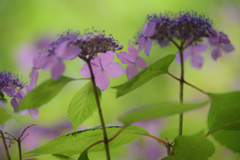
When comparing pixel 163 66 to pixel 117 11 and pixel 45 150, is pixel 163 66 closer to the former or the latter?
pixel 45 150

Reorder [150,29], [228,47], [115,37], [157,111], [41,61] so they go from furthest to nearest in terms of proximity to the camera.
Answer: [115,37] < [228,47] < [150,29] < [41,61] < [157,111]

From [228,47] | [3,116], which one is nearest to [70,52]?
[3,116]

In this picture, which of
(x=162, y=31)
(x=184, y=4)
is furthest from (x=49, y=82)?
(x=184, y=4)

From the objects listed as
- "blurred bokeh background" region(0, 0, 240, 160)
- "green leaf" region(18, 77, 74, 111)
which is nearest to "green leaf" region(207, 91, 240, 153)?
"green leaf" region(18, 77, 74, 111)

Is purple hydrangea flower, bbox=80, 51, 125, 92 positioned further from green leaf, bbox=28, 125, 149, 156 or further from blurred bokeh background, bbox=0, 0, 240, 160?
blurred bokeh background, bbox=0, 0, 240, 160

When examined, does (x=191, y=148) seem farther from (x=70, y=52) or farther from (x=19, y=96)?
(x=19, y=96)

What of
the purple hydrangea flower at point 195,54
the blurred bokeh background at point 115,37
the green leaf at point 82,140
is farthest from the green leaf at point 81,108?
the blurred bokeh background at point 115,37

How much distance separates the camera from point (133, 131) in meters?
0.54

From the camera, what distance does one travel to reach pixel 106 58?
58cm

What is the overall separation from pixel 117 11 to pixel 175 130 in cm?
174

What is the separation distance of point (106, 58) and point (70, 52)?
0.51ft

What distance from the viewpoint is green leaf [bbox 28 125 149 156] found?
1.72 ft

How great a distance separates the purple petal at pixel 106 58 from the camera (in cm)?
58

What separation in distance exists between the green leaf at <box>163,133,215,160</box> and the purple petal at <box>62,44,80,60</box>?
0.63 ft
